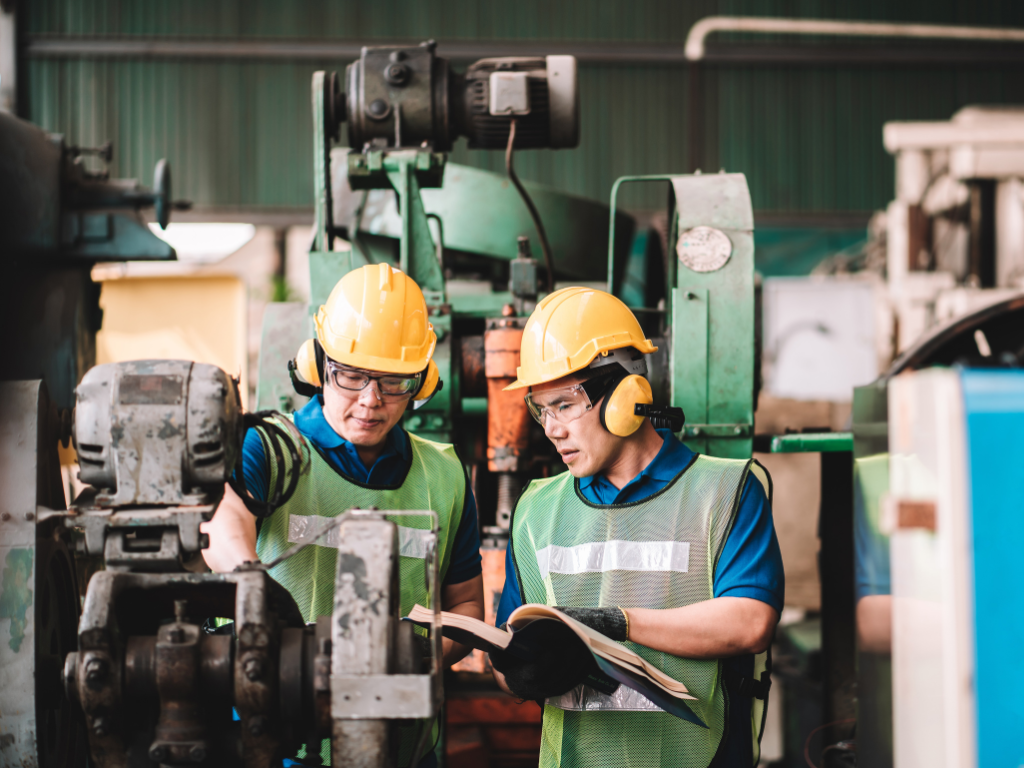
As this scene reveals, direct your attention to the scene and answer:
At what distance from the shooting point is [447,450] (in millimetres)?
2314

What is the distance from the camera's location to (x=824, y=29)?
8773 millimetres

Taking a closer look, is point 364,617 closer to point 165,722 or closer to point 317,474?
point 165,722

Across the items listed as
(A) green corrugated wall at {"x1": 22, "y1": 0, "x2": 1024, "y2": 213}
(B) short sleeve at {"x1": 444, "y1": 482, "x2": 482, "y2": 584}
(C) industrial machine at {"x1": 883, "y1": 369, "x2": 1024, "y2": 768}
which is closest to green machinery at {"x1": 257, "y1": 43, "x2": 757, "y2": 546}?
(B) short sleeve at {"x1": 444, "y1": 482, "x2": 482, "y2": 584}

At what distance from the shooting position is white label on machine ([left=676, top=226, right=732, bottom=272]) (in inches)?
108

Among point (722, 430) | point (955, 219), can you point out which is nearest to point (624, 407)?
point (722, 430)

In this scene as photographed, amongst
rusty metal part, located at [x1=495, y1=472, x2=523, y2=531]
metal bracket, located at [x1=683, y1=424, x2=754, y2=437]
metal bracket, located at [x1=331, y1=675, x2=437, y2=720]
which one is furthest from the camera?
rusty metal part, located at [x1=495, y1=472, x2=523, y2=531]

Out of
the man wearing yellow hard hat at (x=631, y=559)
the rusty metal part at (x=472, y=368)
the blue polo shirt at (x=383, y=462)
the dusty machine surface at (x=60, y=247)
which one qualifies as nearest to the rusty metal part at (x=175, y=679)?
the man wearing yellow hard hat at (x=631, y=559)

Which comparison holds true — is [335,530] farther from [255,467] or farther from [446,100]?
[446,100]

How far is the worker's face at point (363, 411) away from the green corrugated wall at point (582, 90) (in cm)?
716

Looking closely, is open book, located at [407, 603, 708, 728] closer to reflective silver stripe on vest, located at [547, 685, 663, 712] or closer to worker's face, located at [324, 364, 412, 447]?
reflective silver stripe on vest, located at [547, 685, 663, 712]

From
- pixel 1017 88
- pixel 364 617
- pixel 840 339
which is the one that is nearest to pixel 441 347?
pixel 364 617

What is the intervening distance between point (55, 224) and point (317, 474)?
2943mm

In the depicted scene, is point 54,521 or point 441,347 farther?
point 441,347

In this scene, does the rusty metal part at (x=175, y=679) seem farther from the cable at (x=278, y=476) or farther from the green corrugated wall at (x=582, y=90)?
the green corrugated wall at (x=582, y=90)
